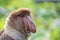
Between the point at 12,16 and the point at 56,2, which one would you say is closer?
the point at 12,16

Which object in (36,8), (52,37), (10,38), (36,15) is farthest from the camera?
(36,8)

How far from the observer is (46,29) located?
1182cm

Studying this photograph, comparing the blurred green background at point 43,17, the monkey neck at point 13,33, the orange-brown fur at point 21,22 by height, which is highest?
the blurred green background at point 43,17

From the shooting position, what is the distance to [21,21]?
23.6 ft

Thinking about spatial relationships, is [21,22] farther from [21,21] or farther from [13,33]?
[13,33]

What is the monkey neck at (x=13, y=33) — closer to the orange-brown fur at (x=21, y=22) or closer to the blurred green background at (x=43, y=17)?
the orange-brown fur at (x=21, y=22)

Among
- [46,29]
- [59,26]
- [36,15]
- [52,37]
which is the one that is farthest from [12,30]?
[36,15]

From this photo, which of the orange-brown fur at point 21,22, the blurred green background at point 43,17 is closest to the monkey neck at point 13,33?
the orange-brown fur at point 21,22

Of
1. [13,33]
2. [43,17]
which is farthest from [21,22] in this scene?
[43,17]

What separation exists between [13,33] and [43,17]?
17.7ft

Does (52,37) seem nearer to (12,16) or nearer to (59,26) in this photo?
(59,26)

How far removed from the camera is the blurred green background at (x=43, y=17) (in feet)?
31.9

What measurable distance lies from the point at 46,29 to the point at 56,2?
196 cm

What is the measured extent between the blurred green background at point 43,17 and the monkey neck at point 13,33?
0.83 feet
